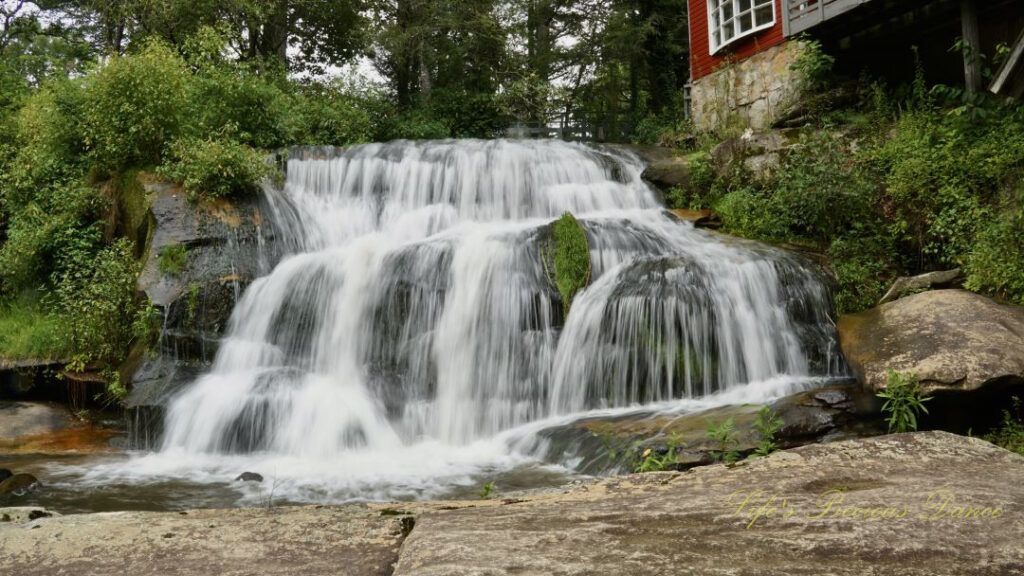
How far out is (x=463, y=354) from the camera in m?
8.84

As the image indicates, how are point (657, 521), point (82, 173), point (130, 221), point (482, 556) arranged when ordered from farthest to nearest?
1. point (82, 173)
2. point (130, 221)
3. point (657, 521)
4. point (482, 556)

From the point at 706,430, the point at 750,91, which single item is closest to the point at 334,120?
the point at 750,91

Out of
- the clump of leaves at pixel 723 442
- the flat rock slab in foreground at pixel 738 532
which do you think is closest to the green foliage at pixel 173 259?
the clump of leaves at pixel 723 442

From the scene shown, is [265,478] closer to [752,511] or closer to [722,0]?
[752,511]

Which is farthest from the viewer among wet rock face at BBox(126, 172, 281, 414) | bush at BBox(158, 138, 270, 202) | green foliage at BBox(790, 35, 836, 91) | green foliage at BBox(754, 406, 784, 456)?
green foliage at BBox(790, 35, 836, 91)

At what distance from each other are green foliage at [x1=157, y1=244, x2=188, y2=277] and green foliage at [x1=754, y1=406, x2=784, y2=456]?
818 centimetres

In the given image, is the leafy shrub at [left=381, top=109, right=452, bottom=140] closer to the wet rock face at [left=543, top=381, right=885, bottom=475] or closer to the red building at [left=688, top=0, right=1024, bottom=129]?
the red building at [left=688, top=0, right=1024, bottom=129]

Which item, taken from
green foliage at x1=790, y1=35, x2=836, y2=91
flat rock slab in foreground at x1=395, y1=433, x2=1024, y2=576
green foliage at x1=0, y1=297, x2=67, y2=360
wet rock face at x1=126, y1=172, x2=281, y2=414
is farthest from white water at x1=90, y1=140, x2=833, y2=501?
green foliage at x1=790, y1=35, x2=836, y2=91

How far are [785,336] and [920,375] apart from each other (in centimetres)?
254

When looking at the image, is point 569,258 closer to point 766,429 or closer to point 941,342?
point 766,429

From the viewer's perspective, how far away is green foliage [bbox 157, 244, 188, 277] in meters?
9.79

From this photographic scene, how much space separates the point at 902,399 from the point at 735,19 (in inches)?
557

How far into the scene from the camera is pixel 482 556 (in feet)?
5.70

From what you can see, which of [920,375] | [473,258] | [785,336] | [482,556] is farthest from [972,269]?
[482,556]
